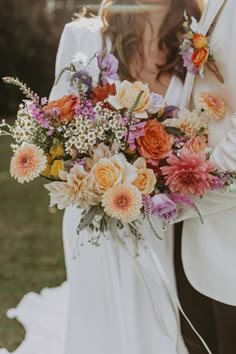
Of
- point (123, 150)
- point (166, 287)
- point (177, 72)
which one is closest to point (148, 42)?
point (177, 72)

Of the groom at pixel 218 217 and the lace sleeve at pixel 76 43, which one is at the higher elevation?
the lace sleeve at pixel 76 43

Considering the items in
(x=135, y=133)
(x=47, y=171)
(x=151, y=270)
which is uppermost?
(x=135, y=133)

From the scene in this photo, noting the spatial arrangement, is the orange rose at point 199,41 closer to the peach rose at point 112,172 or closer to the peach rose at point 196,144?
the peach rose at point 196,144

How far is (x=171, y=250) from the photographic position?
2.96 m

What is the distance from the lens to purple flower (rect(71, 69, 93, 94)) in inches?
104

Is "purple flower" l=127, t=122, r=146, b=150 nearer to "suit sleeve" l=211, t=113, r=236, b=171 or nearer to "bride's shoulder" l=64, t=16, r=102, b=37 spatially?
"suit sleeve" l=211, t=113, r=236, b=171

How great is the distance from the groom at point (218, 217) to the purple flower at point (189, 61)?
0.15 feet

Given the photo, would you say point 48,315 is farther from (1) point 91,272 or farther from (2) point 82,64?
(2) point 82,64

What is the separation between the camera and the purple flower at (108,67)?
2643mm

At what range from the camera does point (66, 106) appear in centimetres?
256

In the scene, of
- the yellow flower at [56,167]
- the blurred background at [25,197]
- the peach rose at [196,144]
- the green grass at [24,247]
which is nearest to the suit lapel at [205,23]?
the peach rose at [196,144]

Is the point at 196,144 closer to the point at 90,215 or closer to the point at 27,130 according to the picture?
the point at 90,215

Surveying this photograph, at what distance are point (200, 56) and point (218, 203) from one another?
52cm

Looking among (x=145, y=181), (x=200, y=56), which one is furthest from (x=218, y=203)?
(x=200, y=56)
